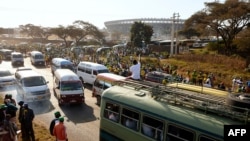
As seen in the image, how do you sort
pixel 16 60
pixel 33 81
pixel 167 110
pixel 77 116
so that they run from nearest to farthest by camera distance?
pixel 167 110
pixel 77 116
pixel 33 81
pixel 16 60

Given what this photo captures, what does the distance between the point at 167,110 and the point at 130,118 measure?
1.66 metres

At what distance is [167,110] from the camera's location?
7902mm

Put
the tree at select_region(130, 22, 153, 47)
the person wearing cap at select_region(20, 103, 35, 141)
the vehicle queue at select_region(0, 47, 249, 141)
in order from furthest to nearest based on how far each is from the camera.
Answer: the tree at select_region(130, 22, 153, 47)
the person wearing cap at select_region(20, 103, 35, 141)
the vehicle queue at select_region(0, 47, 249, 141)

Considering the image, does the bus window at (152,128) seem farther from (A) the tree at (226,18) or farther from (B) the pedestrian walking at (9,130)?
(A) the tree at (226,18)

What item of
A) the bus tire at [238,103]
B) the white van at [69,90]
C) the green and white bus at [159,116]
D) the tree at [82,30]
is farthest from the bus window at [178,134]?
the tree at [82,30]

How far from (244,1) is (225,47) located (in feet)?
24.9

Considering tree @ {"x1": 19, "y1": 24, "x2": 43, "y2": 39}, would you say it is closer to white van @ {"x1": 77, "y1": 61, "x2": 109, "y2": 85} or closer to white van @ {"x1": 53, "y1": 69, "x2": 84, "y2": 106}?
white van @ {"x1": 77, "y1": 61, "x2": 109, "y2": 85}

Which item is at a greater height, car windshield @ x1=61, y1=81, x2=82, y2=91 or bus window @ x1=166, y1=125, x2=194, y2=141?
bus window @ x1=166, y1=125, x2=194, y2=141

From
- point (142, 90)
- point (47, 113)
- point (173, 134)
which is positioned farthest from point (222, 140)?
point (47, 113)

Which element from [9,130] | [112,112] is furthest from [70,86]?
[112,112]

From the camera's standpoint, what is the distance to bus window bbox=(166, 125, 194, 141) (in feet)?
23.3

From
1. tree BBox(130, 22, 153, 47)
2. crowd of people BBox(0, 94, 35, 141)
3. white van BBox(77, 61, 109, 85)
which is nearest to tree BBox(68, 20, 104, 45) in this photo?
tree BBox(130, 22, 153, 47)

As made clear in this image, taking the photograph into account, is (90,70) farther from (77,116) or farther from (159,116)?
(159,116)

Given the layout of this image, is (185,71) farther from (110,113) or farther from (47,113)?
(110,113)
